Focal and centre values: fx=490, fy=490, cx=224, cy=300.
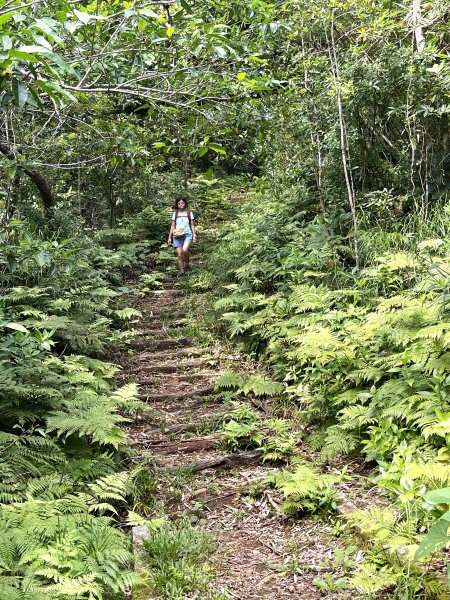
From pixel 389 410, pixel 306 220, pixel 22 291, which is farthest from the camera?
pixel 306 220

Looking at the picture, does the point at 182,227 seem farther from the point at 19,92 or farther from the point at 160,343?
the point at 19,92

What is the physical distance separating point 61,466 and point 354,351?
9.28 feet

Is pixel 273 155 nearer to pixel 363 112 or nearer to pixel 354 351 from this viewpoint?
pixel 363 112

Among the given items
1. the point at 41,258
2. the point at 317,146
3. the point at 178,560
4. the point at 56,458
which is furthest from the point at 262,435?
the point at 317,146

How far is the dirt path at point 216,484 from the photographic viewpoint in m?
3.12

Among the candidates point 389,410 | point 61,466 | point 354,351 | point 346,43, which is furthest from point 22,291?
point 346,43

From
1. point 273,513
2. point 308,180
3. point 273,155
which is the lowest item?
point 273,513

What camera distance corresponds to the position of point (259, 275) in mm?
7727

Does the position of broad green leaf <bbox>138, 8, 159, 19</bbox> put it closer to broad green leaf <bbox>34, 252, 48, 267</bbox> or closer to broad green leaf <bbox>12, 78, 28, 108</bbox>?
broad green leaf <bbox>12, 78, 28, 108</bbox>

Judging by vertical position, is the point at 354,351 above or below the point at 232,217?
below

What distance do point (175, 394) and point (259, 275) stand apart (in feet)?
8.28

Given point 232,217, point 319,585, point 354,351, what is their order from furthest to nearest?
point 232,217 → point 354,351 → point 319,585

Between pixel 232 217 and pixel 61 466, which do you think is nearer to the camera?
pixel 61 466

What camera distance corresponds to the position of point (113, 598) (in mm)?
2859
